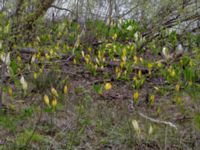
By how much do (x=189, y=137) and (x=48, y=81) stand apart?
159cm

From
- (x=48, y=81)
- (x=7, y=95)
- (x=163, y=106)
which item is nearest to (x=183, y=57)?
(x=163, y=106)

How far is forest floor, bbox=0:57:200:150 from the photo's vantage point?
2.98 meters

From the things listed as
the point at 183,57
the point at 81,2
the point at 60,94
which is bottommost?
the point at 60,94

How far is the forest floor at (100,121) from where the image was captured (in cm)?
298

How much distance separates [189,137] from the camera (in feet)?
10.3

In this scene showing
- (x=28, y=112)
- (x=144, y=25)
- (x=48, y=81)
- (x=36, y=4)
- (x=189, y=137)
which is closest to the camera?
(x=189, y=137)

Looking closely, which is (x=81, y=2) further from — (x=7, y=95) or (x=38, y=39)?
(x=7, y=95)

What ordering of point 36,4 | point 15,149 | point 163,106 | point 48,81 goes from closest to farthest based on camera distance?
1. point 15,149
2. point 163,106
3. point 48,81
4. point 36,4

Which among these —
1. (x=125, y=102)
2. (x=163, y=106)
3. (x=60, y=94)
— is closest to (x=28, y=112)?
(x=60, y=94)

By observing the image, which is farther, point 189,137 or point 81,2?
point 81,2

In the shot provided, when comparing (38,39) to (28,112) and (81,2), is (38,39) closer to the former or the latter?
(81,2)

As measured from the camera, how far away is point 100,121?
11.1 ft

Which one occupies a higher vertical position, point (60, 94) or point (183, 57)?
point (183, 57)

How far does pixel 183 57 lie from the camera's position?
16.5 feet
